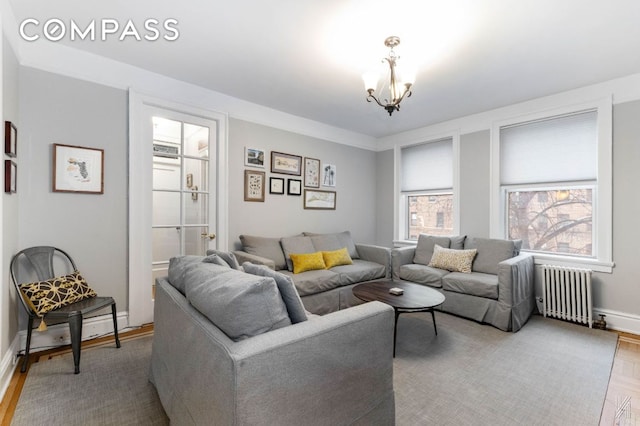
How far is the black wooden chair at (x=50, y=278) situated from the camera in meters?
2.10

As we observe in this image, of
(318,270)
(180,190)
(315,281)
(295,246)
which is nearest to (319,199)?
(295,246)

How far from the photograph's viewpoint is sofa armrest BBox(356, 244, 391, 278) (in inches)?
158

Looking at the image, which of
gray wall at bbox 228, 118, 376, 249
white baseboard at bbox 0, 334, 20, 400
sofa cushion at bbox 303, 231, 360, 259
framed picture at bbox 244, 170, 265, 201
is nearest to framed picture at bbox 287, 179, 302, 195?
gray wall at bbox 228, 118, 376, 249

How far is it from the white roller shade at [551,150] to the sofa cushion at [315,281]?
2538 millimetres

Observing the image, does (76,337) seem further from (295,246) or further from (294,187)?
(294,187)

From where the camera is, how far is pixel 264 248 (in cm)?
347

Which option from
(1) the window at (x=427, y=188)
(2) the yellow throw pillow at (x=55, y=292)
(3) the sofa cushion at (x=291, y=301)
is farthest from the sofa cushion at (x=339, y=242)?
(3) the sofa cushion at (x=291, y=301)

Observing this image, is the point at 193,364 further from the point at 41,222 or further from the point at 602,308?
the point at 602,308

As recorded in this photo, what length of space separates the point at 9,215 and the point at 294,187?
2805mm

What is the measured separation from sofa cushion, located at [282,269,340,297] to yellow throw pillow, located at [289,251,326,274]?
2.6 inches

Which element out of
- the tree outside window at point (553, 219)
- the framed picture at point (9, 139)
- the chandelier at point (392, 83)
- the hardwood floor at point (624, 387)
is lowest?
the hardwood floor at point (624, 387)

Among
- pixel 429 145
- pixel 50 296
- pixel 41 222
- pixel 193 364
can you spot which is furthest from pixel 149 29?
pixel 429 145

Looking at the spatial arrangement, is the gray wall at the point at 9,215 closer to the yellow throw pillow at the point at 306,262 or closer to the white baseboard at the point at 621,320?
the yellow throw pillow at the point at 306,262

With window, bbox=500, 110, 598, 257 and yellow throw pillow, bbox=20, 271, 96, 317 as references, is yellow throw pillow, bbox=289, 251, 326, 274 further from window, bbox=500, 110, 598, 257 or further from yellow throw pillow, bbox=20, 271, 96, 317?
window, bbox=500, 110, 598, 257
